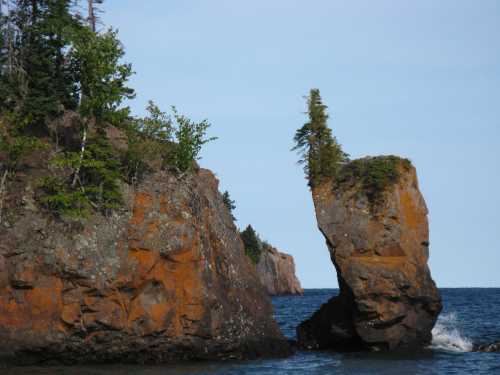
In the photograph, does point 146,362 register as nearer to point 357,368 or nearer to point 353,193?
point 357,368

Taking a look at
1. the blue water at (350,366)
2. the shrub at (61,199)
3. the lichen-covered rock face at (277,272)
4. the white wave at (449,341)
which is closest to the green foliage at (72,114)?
the shrub at (61,199)

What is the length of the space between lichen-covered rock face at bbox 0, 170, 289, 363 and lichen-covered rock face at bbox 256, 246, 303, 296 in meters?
105

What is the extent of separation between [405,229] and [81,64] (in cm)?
2013

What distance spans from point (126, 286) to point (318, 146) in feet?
54.7

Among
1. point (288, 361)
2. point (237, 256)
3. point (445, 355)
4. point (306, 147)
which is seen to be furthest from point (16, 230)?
point (445, 355)

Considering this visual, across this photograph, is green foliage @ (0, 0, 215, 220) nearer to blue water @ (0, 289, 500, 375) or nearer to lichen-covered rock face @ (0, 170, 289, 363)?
lichen-covered rock face @ (0, 170, 289, 363)

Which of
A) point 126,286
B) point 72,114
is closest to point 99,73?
point 72,114

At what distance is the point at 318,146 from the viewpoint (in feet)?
147

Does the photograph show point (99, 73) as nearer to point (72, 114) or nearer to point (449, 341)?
point (72, 114)

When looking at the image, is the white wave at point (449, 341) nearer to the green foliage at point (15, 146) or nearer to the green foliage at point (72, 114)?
the green foliage at point (72, 114)

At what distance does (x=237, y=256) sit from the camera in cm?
3956

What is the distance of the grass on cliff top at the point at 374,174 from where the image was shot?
4209 cm

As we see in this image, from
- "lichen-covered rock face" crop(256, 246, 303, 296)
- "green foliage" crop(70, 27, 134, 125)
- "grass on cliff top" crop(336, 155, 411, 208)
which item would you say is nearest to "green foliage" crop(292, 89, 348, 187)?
"grass on cliff top" crop(336, 155, 411, 208)

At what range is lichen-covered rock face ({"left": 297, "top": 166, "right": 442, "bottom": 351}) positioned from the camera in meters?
40.4
